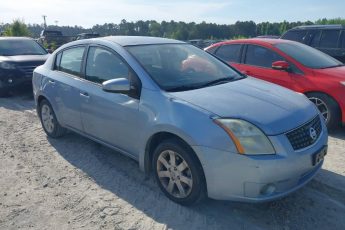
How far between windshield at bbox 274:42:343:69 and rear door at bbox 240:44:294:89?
224 millimetres

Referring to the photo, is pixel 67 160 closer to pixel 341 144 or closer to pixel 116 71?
pixel 116 71

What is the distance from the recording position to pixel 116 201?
3.51m

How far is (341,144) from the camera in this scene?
4895 mm

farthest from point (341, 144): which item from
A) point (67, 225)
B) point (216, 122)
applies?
point (67, 225)

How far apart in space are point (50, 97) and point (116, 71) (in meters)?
1.68

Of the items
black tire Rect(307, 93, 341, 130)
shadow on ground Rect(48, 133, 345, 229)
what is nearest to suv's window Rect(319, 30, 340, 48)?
black tire Rect(307, 93, 341, 130)

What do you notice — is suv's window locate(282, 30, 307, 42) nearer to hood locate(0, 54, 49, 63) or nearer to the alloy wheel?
hood locate(0, 54, 49, 63)

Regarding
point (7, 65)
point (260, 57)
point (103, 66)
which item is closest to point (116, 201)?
point (103, 66)

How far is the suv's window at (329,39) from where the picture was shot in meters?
8.46

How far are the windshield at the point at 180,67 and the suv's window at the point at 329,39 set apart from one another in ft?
17.4

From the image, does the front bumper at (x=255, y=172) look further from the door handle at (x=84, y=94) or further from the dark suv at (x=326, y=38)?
the dark suv at (x=326, y=38)

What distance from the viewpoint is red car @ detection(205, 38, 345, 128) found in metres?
5.27

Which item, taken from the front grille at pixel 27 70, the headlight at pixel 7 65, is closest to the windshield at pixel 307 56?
the front grille at pixel 27 70

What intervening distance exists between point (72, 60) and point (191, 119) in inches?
95.9
